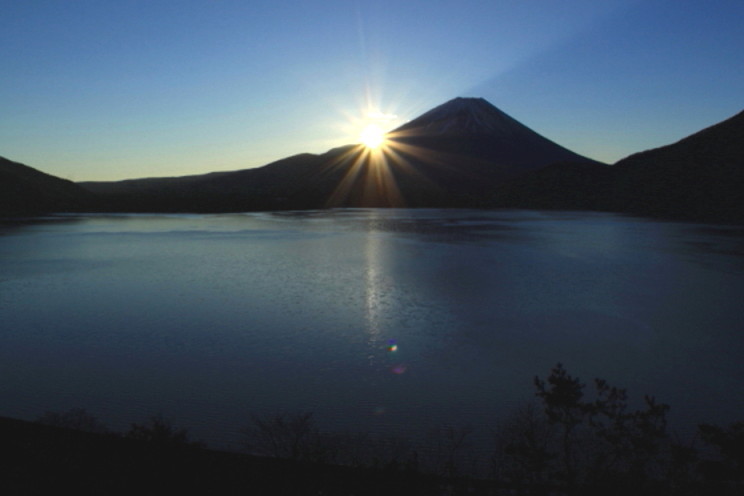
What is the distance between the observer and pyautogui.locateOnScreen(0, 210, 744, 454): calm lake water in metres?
7.27

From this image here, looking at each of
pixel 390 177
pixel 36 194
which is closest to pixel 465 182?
pixel 390 177

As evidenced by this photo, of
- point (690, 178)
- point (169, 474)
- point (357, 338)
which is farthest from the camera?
point (690, 178)

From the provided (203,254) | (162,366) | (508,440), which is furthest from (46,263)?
(508,440)

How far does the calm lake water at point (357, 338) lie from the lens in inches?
286

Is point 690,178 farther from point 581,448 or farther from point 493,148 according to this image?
point 493,148

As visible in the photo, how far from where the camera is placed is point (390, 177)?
159125mm

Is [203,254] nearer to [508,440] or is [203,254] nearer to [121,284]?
[121,284]

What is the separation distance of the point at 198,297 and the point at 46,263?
12.9 metres

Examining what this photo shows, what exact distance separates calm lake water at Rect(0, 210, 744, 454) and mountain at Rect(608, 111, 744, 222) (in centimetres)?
6035

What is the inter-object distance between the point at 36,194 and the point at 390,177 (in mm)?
99068

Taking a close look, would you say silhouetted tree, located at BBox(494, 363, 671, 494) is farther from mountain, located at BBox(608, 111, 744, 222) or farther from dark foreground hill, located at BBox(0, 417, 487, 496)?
mountain, located at BBox(608, 111, 744, 222)

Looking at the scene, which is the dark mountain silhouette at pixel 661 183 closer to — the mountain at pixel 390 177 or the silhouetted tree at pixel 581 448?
the mountain at pixel 390 177

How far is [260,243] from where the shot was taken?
33.4 metres

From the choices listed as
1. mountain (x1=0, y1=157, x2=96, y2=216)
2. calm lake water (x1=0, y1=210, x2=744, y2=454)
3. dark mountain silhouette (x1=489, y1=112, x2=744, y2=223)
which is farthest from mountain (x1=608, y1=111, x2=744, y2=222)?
mountain (x1=0, y1=157, x2=96, y2=216)
